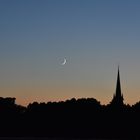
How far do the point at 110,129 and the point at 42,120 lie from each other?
19.2m

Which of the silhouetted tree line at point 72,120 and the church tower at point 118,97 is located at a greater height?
the church tower at point 118,97

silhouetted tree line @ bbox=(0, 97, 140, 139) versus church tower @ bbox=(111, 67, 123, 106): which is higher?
church tower @ bbox=(111, 67, 123, 106)

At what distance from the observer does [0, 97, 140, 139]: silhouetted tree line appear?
124625 mm

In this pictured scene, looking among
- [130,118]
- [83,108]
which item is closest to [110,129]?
[130,118]

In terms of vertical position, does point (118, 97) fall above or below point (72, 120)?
above

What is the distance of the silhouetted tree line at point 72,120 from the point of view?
124625 mm

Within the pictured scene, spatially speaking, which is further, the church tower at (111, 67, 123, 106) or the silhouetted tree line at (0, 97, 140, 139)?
the church tower at (111, 67, 123, 106)

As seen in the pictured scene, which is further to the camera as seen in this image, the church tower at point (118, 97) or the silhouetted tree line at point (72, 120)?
the church tower at point (118, 97)

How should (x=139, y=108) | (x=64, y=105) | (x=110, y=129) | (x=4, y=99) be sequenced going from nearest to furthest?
(x=110, y=129), (x=139, y=108), (x=64, y=105), (x=4, y=99)

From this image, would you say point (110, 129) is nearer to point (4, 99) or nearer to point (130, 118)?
point (130, 118)

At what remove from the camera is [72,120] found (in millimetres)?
133625

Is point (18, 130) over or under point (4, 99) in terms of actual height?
under

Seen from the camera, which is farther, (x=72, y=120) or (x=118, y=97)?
(x=118, y=97)

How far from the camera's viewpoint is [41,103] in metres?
147
